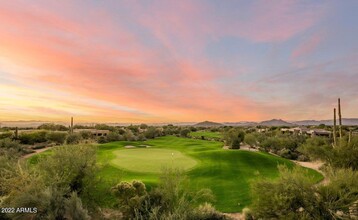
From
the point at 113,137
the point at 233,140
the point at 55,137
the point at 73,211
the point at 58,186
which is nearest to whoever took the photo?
the point at 73,211

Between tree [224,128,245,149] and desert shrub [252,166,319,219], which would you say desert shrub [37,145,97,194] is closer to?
desert shrub [252,166,319,219]

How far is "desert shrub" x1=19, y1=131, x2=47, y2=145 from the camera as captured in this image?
2185 inches

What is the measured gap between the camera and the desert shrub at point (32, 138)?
2185 inches

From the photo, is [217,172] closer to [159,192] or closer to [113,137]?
[159,192]

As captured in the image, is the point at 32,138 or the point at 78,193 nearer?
the point at 78,193

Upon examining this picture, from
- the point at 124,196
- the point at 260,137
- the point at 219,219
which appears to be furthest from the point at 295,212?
the point at 260,137

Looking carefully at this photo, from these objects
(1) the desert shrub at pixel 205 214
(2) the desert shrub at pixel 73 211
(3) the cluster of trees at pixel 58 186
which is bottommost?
(1) the desert shrub at pixel 205 214

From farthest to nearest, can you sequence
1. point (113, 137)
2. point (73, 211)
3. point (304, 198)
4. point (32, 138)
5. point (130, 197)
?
1. point (113, 137)
2. point (32, 138)
3. point (130, 197)
4. point (73, 211)
5. point (304, 198)

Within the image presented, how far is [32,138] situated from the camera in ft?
185

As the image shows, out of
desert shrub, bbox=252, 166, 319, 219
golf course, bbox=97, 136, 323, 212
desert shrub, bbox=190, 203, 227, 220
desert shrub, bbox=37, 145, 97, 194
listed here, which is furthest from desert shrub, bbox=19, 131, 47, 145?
desert shrub, bbox=252, 166, 319, 219

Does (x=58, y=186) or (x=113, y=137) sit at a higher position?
(x=113, y=137)

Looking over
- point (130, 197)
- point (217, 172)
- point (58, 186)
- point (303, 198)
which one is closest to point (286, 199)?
point (303, 198)

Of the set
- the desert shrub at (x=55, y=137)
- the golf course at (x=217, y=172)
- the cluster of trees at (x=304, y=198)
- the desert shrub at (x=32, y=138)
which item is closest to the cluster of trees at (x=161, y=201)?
the golf course at (x=217, y=172)

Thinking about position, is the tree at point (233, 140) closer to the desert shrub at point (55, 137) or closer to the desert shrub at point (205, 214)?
the desert shrub at point (205, 214)
